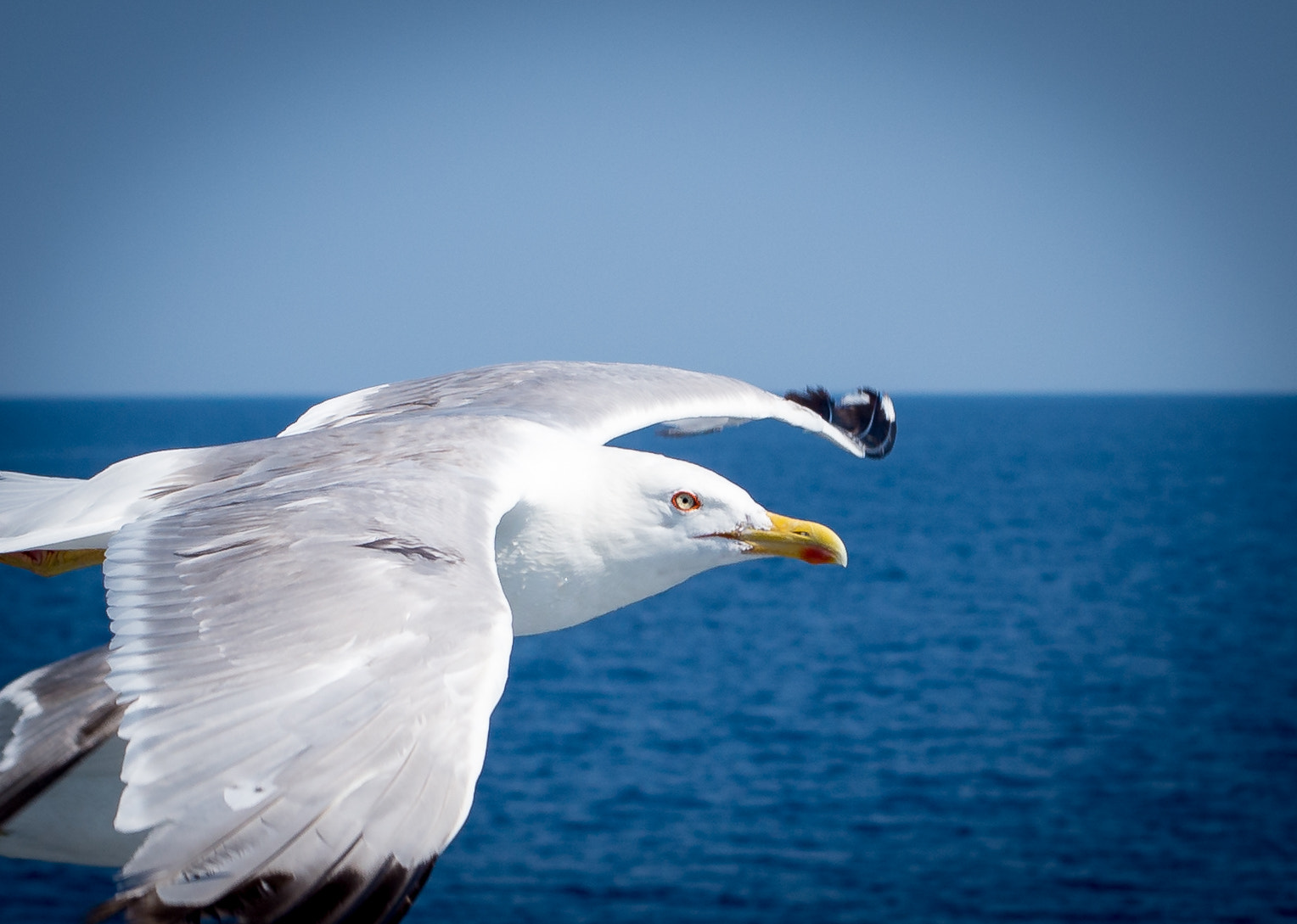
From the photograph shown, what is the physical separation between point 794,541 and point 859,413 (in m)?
2.48

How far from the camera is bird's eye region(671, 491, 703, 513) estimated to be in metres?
5.15

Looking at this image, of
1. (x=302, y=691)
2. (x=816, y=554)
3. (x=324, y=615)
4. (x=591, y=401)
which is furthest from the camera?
(x=591, y=401)

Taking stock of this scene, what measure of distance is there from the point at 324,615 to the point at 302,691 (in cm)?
27

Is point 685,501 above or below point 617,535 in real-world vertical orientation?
above

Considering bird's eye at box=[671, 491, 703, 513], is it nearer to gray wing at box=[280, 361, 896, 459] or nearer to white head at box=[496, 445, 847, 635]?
white head at box=[496, 445, 847, 635]

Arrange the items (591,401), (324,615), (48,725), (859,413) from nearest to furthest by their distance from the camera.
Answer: (324,615) → (48,725) → (591,401) → (859,413)

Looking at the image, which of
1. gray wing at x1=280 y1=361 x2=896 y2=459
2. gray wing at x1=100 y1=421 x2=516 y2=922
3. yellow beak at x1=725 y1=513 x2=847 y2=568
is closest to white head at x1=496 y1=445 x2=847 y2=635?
yellow beak at x1=725 y1=513 x2=847 y2=568

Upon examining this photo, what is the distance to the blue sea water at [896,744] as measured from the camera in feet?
76.3

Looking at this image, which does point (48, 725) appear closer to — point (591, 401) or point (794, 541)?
point (591, 401)

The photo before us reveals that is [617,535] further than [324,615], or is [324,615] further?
[617,535]

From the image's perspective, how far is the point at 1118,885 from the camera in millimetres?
24344

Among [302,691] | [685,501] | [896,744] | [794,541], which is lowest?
[896,744]

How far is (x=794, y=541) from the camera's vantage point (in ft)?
16.9

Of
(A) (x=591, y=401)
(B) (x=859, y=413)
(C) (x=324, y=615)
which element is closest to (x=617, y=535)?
(A) (x=591, y=401)
